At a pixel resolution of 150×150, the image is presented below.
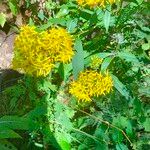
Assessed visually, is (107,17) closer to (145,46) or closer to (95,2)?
(95,2)

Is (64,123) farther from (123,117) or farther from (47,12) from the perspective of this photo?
(47,12)

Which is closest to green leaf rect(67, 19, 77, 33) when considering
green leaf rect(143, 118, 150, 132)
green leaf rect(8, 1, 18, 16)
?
green leaf rect(143, 118, 150, 132)

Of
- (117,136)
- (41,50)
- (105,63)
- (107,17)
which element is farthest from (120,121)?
(41,50)

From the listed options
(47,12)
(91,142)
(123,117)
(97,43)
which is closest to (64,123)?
(91,142)

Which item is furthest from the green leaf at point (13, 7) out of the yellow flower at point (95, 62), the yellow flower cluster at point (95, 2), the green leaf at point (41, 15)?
the yellow flower cluster at point (95, 2)

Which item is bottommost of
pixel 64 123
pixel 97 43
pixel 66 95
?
pixel 64 123

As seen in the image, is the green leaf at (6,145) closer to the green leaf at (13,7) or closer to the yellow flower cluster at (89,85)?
the yellow flower cluster at (89,85)
